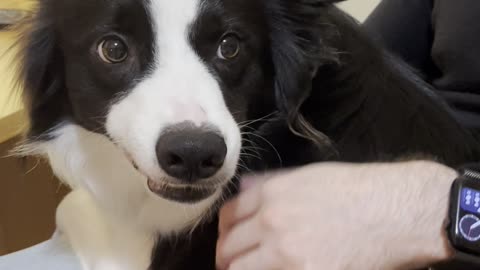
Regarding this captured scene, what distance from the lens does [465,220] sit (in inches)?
31.8

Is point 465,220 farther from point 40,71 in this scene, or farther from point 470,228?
point 40,71

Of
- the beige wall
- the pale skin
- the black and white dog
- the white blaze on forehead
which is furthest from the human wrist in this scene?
the beige wall

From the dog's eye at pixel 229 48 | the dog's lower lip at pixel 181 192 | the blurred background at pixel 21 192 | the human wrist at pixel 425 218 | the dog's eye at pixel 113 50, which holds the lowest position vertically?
the blurred background at pixel 21 192

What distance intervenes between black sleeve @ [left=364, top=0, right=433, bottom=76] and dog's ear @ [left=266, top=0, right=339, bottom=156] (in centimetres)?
28

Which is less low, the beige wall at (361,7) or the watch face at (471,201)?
the watch face at (471,201)

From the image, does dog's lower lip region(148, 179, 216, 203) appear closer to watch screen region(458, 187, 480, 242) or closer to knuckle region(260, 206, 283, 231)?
knuckle region(260, 206, 283, 231)

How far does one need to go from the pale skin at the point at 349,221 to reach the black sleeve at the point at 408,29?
418 millimetres

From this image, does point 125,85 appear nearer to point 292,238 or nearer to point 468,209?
point 292,238

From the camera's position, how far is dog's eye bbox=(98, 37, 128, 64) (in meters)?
0.86

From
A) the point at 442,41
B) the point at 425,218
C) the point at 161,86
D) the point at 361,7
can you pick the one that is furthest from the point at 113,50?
the point at 361,7

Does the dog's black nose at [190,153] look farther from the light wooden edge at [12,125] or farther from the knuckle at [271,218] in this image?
the light wooden edge at [12,125]

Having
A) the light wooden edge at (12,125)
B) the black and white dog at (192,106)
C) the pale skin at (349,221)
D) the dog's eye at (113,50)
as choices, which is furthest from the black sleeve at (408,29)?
the light wooden edge at (12,125)

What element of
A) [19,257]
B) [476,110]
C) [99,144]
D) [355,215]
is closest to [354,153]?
[355,215]

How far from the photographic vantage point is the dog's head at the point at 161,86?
0.79m
